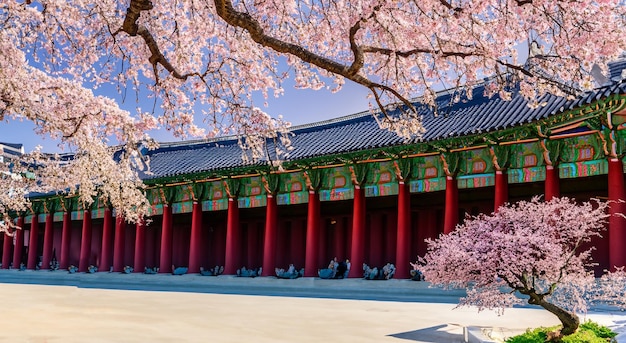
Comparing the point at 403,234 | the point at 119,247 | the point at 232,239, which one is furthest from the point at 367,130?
the point at 119,247

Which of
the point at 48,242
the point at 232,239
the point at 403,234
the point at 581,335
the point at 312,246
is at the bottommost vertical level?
the point at 581,335

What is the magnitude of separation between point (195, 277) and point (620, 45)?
80.2 feet

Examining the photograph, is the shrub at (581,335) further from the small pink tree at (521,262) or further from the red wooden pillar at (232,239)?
the red wooden pillar at (232,239)

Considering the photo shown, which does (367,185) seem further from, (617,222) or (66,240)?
(66,240)

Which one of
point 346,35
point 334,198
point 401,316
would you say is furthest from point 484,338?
point 334,198

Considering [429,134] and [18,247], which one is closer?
[429,134]

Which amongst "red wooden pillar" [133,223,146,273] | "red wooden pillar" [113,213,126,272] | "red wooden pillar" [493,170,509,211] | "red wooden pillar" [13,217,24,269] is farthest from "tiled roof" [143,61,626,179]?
"red wooden pillar" [13,217,24,269]

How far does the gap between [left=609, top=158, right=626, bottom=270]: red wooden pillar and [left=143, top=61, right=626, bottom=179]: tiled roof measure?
255cm

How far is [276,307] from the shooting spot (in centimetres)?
1688

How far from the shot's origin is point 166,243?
3300cm

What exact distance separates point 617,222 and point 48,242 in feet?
109

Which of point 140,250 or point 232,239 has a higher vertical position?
point 232,239

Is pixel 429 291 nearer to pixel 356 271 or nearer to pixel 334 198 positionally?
pixel 356 271

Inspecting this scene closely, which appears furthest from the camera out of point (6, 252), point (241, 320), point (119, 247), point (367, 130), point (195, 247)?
point (6, 252)
